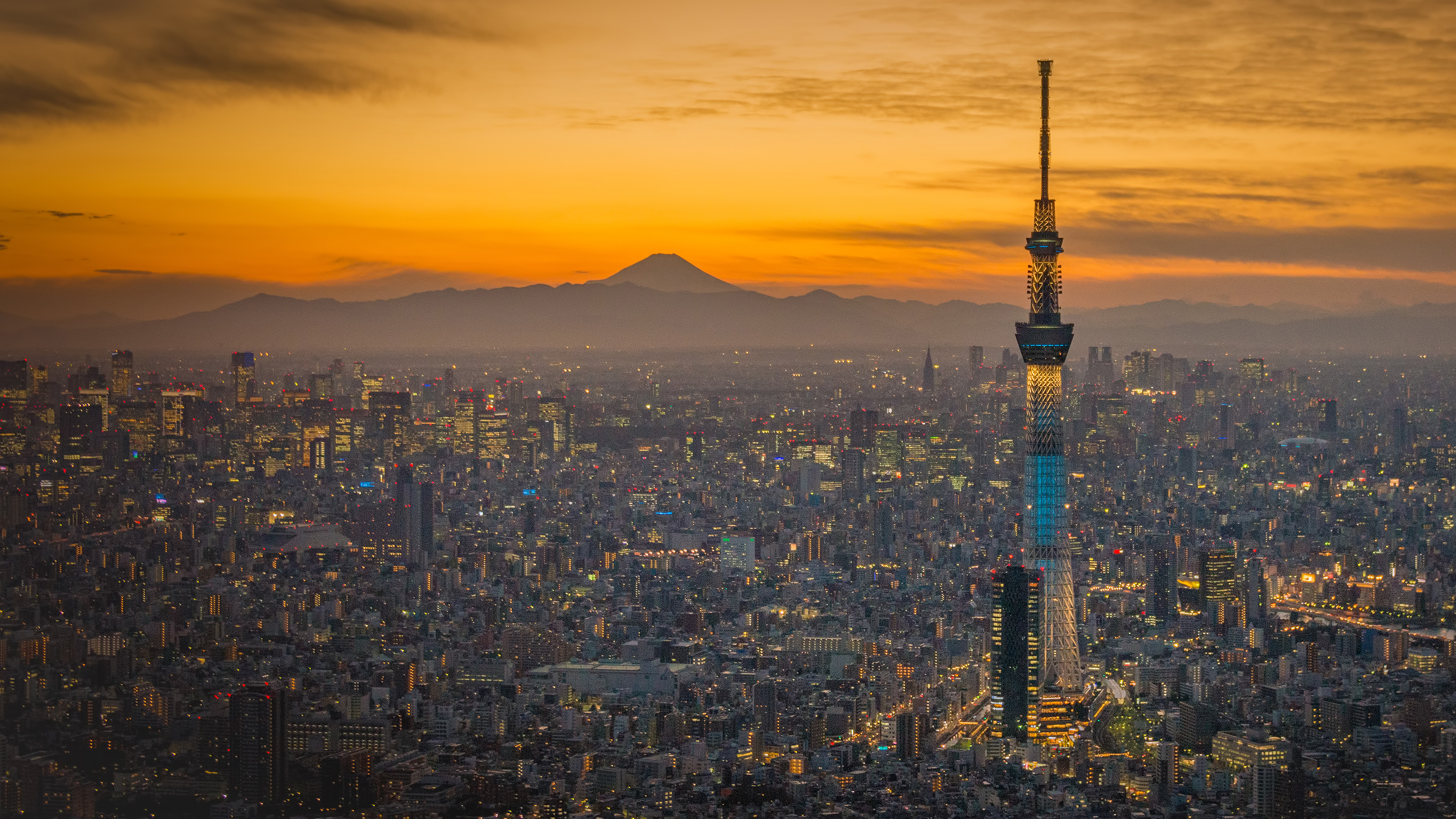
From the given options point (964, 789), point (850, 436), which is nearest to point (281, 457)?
point (850, 436)

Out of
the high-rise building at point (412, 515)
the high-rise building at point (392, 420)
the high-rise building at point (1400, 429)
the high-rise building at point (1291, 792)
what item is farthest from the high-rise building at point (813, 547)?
the high-rise building at point (1291, 792)

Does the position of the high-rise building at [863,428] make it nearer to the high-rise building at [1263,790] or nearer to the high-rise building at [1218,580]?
the high-rise building at [1218,580]

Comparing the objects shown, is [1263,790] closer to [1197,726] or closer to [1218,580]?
[1197,726]

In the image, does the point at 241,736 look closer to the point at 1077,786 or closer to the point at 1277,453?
the point at 1077,786

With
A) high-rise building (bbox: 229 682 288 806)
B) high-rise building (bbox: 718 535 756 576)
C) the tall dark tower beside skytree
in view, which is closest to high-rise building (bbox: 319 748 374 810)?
high-rise building (bbox: 229 682 288 806)

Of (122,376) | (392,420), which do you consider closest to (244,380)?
(392,420)

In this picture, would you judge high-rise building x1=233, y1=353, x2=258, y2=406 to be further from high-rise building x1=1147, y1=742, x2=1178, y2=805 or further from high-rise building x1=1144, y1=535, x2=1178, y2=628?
high-rise building x1=1147, y1=742, x2=1178, y2=805
